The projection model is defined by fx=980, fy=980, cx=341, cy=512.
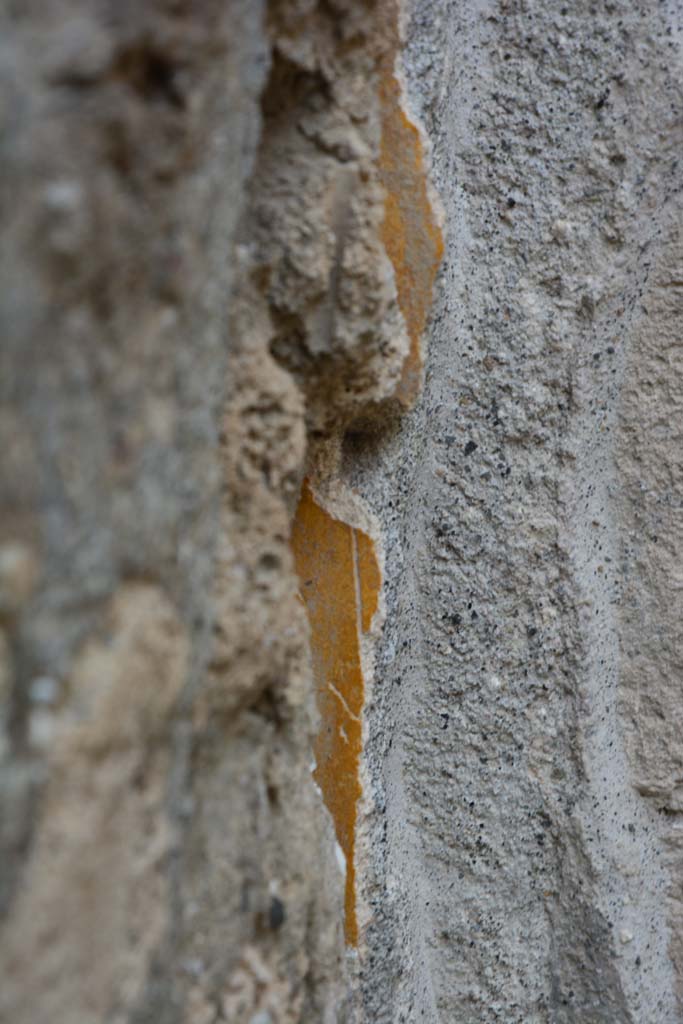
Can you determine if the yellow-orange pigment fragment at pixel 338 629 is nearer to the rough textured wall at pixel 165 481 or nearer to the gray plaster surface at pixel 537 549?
the gray plaster surface at pixel 537 549

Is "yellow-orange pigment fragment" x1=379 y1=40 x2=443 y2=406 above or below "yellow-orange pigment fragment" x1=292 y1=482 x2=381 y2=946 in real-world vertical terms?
above

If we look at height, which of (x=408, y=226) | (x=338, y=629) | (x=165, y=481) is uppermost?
(x=408, y=226)

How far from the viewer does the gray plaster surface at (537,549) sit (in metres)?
0.71

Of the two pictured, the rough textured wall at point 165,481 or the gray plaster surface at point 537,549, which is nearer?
the rough textured wall at point 165,481

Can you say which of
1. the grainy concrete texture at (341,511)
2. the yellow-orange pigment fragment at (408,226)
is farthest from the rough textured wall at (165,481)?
the yellow-orange pigment fragment at (408,226)

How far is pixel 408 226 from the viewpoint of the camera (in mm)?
675

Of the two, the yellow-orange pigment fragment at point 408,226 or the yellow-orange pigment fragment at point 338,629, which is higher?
the yellow-orange pigment fragment at point 408,226

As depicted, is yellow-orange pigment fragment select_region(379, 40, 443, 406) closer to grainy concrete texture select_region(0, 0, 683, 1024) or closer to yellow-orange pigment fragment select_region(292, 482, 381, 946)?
grainy concrete texture select_region(0, 0, 683, 1024)

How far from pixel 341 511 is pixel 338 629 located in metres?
0.08

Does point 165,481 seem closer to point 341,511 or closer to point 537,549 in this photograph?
point 341,511

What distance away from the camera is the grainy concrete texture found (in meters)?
0.35

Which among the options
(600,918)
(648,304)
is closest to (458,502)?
(648,304)

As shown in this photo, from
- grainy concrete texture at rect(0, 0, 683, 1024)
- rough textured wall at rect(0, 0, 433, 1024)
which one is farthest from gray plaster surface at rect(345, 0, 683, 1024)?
rough textured wall at rect(0, 0, 433, 1024)

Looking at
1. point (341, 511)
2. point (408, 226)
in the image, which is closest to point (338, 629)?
point (341, 511)
